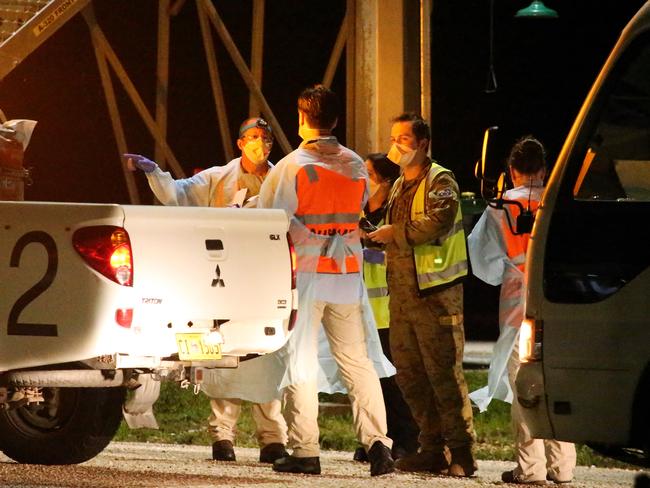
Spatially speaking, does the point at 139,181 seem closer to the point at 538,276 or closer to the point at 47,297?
the point at 47,297

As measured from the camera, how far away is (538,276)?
7.93m

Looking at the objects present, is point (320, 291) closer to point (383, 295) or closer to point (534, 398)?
point (383, 295)

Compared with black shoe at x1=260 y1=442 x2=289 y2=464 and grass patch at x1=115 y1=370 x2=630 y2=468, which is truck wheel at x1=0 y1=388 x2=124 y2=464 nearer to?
black shoe at x1=260 y1=442 x2=289 y2=464

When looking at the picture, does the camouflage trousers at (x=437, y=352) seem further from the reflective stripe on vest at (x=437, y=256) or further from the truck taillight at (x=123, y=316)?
the truck taillight at (x=123, y=316)

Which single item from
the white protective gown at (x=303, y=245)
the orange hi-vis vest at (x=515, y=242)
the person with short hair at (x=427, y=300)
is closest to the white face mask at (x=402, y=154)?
the person with short hair at (x=427, y=300)

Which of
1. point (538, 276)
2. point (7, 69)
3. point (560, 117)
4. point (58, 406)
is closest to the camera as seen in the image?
point (538, 276)

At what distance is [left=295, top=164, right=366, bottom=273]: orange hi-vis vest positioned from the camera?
34.7ft

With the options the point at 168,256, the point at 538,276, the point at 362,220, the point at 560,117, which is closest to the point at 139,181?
the point at 560,117

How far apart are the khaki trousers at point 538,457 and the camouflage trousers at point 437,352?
35 centimetres

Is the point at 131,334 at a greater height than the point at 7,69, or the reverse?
the point at 7,69

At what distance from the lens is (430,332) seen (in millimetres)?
10680

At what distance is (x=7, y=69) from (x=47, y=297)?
818 cm

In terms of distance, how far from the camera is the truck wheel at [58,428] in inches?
410

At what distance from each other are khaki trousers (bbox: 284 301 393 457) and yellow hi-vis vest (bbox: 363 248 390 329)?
1.33m
